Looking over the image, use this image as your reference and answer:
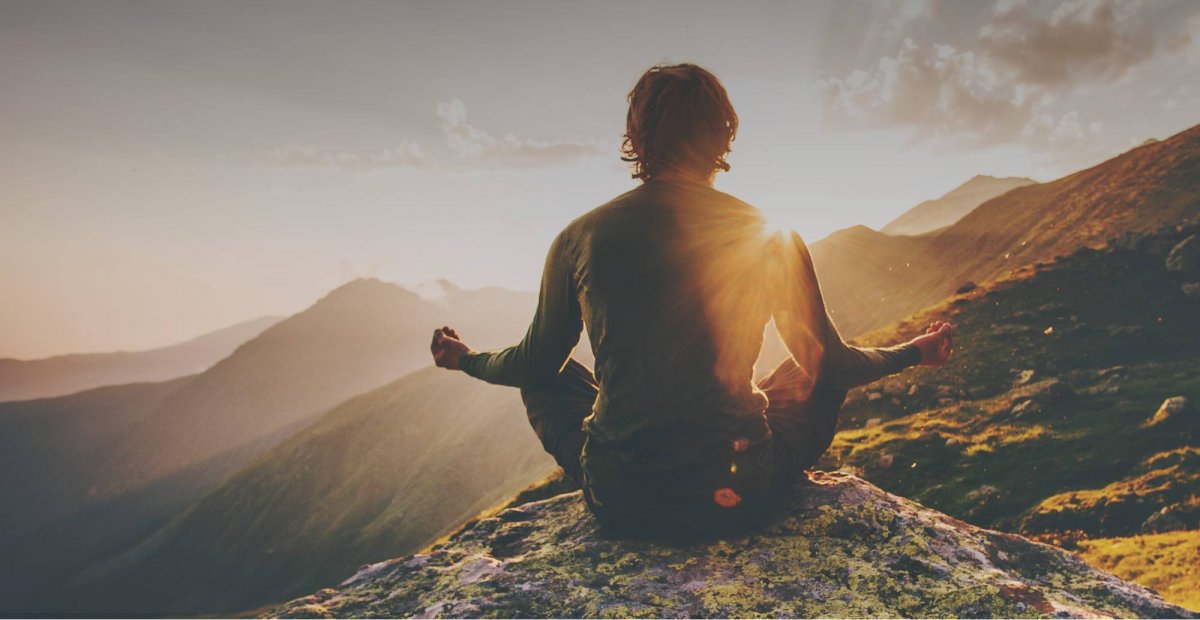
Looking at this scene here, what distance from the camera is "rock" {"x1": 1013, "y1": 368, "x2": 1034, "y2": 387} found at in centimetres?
2211

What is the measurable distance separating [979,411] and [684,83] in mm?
23025

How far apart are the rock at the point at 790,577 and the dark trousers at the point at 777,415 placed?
0.54 metres

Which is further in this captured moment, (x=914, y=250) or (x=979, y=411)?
(x=914, y=250)

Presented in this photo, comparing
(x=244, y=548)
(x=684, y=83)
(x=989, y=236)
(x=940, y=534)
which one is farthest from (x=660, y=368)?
(x=244, y=548)

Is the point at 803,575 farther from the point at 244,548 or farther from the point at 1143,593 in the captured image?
the point at 244,548

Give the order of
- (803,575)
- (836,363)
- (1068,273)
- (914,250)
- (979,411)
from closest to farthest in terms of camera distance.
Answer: (803,575) < (836,363) < (979,411) < (1068,273) < (914,250)

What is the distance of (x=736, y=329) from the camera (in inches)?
154

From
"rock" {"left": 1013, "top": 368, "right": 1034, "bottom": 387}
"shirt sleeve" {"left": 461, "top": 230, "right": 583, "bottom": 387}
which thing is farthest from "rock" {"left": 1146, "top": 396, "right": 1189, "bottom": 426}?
"shirt sleeve" {"left": 461, "top": 230, "right": 583, "bottom": 387}

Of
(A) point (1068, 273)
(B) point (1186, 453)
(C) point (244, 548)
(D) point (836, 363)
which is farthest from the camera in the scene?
(C) point (244, 548)

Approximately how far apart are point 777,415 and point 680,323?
4.62ft

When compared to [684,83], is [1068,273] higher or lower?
lower

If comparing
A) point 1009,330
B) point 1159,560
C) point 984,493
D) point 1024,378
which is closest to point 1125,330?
point 1009,330

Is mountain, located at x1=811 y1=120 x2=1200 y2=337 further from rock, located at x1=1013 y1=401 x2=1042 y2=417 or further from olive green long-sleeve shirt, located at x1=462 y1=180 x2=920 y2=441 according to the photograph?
olive green long-sleeve shirt, located at x1=462 y1=180 x2=920 y2=441

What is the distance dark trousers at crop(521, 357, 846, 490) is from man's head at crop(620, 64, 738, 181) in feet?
6.26
